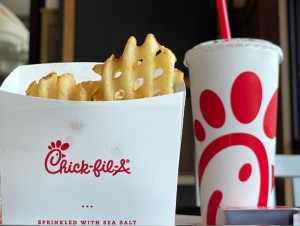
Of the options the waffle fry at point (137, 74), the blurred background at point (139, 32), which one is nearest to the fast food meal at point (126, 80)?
the waffle fry at point (137, 74)

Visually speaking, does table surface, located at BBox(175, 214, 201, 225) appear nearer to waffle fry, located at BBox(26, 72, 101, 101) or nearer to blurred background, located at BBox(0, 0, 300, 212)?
waffle fry, located at BBox(26, 72, 101, 101)

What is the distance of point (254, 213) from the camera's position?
60 centimetres

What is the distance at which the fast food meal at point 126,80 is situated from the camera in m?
0.54

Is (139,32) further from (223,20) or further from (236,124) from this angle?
(236,124)

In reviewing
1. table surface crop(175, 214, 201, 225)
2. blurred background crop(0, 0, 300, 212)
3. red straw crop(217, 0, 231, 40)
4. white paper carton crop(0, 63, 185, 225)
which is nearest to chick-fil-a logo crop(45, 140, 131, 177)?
white paper carton crop(0, 63, 185, 225)

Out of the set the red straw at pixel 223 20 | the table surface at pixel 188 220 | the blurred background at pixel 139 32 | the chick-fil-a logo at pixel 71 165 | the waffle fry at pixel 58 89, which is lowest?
the table surface at pixel 188 220

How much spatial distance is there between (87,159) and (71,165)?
0.7 inches

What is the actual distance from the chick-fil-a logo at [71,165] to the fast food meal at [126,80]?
0.06 metres

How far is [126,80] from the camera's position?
552 mm

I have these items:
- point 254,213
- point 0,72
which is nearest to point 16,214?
point 254,213

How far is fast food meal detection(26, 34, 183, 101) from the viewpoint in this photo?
541 millimetres

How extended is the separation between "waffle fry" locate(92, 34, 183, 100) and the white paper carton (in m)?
0.03

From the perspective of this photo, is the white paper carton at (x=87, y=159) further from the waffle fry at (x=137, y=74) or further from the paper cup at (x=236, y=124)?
the paper cup at (x=236, y=124)

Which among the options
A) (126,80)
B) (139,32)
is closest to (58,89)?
(126,80)
